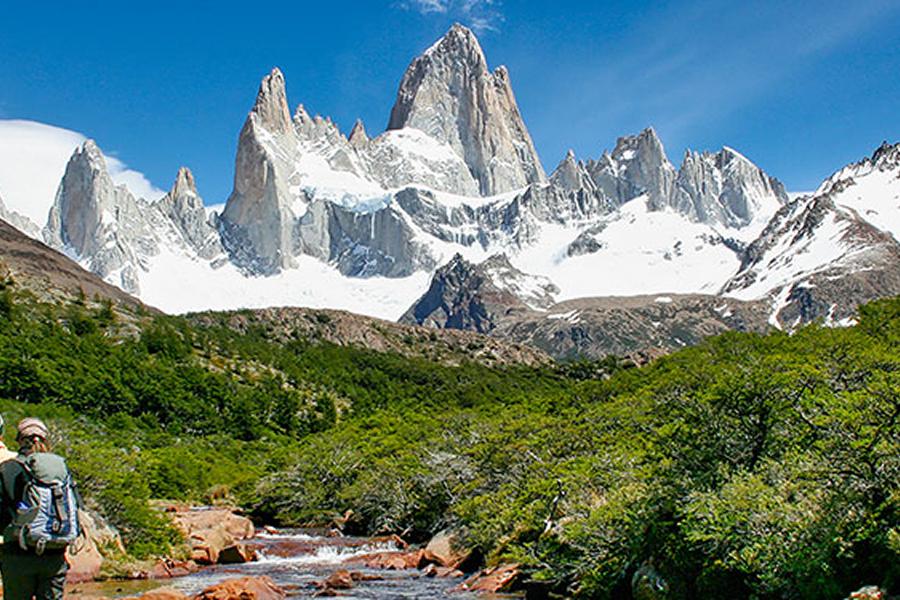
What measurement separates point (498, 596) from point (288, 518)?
90.0 ft

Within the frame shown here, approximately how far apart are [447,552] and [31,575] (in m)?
24.3

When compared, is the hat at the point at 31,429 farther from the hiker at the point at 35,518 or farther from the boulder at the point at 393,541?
the boulder at the point at 393,541

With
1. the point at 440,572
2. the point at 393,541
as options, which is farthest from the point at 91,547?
the point at 393,541

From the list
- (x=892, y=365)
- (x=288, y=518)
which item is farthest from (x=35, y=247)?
(x=892, y=365)

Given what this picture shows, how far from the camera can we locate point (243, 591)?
72.6ft

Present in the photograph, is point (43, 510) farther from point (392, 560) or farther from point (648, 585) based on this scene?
point (392, 560)

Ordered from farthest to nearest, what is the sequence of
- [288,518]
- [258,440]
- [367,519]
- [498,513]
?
[258,440], [288,518], [367,519], [498,513]

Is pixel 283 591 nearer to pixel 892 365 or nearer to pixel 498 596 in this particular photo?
pixel 498 596

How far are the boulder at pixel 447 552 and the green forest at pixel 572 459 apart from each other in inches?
25.2

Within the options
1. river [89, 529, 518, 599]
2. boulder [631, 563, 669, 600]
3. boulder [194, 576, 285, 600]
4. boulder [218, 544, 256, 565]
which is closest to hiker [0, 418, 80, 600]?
boulder [194, 576, 285, 600]

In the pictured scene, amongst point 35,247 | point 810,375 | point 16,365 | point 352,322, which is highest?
point 35,247

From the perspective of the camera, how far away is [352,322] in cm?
15800

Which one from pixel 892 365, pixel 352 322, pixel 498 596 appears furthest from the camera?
pixel 352 322

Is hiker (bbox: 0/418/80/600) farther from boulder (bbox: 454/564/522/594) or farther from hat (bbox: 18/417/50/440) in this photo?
boulder (bbox: 454/564/522/594)
